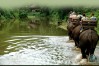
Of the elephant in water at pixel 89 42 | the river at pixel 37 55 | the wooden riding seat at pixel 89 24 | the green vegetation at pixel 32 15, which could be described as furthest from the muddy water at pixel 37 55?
the green vegetation at pixel 32 15

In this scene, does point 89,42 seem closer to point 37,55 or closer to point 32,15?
point 37,55

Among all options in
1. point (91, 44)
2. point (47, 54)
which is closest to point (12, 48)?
point (47, 54)

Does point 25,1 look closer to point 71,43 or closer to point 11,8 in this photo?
point 11,8

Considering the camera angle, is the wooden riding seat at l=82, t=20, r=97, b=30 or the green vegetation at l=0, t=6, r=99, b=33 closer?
the wooden riding seat at l=82, t=20, r=97, b=30

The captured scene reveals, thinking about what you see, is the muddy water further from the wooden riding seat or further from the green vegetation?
the green vegetation

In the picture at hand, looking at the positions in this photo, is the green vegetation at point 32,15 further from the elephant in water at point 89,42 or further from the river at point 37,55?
the elephant in water at point 89,42

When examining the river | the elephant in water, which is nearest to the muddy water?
the river

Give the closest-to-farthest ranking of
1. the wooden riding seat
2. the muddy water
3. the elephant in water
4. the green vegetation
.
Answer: the elephant in water, the muddy water, the wooden riding seat, the green vegetation

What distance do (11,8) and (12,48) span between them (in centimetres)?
4860

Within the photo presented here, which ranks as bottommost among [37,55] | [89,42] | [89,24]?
[37,55]

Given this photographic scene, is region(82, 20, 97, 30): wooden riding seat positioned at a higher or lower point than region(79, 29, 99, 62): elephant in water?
higher

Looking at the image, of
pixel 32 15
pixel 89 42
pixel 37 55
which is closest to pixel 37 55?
pixel 37 55

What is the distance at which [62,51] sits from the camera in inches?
556

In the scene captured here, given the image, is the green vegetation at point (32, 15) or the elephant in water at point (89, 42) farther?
the green vegetation at point (32, 15)
